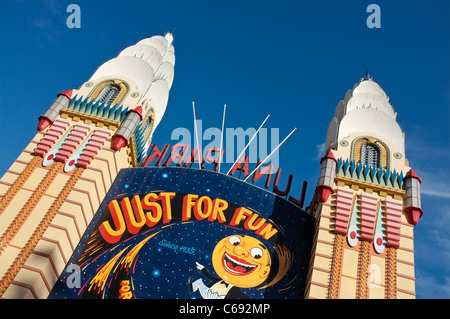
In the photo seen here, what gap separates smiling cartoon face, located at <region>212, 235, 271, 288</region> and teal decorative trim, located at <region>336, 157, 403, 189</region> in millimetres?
5353

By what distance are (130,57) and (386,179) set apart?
16227 mm

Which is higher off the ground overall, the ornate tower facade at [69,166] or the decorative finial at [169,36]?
the decorative finial at [169,36]

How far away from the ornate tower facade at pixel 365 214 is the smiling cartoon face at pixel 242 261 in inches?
79.8

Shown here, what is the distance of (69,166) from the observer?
1950 cm

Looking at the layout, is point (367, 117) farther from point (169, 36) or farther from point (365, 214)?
point (169, 36)

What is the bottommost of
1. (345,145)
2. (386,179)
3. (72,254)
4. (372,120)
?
(72,254)

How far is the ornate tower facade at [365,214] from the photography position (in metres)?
16.4

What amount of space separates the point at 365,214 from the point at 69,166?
1308cm

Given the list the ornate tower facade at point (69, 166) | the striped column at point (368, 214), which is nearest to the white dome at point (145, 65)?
the ornate tower facade at point (69, 166)

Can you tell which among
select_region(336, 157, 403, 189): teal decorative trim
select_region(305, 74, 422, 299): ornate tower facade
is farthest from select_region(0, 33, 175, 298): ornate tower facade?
select_region(336, 157, 403, 189): teal decorative trim

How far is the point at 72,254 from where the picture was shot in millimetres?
17547

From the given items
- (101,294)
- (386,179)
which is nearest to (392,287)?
(386,179)

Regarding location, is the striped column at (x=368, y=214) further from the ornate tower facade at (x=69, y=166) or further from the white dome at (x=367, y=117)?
the ornate tower facade at (x=69, y=166)

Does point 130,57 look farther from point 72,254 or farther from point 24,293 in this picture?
point 24,293
